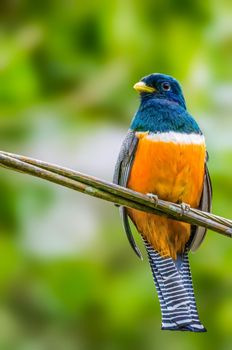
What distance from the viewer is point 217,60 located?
159 inches

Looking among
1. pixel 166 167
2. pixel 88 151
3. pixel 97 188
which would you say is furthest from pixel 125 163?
pixel 88 151

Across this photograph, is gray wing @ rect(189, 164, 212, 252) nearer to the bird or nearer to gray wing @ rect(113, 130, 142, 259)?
the bird

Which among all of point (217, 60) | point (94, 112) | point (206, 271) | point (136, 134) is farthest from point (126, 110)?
point (136, 134)

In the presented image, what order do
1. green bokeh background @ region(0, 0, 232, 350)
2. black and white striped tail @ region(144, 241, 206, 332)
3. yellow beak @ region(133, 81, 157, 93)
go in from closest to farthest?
black and white striped tail @ region(144, 241, 206, 332) → yellow beak @ region(133, 81, 157, 93) → green bokeh background @ region(0, 0, 232, 350)

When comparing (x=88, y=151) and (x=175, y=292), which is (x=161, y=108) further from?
(x=88, y=151)

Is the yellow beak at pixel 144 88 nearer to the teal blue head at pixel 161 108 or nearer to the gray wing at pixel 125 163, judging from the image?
the teal blue head at pixel 161 108

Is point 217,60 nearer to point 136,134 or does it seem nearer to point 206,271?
point 206,271

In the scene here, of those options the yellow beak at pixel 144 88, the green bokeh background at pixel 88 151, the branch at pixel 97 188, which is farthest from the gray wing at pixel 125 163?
the green bokeh background at pixel 88 151

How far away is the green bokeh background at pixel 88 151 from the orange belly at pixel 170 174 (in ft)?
3.78

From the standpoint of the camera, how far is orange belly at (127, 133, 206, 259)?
231 centimetres

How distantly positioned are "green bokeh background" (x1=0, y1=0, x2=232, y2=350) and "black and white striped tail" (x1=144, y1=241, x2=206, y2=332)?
4.11 feet

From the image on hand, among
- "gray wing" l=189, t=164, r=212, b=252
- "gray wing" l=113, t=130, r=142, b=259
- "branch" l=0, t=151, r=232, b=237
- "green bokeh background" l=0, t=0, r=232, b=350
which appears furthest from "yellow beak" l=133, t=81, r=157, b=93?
"green bokeh background" l=0, t=0, r=232, b=350

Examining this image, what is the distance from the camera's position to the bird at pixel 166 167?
2.30m

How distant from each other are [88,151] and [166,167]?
4.71ft
